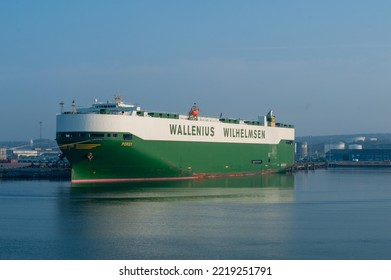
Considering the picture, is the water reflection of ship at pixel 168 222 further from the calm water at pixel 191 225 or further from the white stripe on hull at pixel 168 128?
the white stripe on hull at pixel 168 128

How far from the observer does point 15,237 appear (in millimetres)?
19438

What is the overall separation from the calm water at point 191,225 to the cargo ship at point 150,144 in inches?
211

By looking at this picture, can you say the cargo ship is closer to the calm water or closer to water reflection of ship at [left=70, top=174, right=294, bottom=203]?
water reflection of ship at [left=70, top=174, right=294, bottom=203]

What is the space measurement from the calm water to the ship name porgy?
36.2 ft

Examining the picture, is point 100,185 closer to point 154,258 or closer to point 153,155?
point 153,155

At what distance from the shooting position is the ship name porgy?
45.4 meters

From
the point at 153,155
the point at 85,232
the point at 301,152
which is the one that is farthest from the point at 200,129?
the point at 301,152

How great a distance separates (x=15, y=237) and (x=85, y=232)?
2012mm

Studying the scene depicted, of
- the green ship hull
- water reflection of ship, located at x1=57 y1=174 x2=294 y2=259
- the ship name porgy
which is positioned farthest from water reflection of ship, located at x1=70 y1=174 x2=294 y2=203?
the ship name porgy

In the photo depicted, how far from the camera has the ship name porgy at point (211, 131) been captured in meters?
45.4

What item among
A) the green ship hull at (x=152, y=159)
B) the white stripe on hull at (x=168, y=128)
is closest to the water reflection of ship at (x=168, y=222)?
the green ship hull at (x=152, y=159)

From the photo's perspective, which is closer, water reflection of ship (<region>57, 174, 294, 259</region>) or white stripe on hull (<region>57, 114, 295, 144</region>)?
water reflection of ship (<region>57, 174, 294, 259</region>)

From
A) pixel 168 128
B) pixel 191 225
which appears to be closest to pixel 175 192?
pixel 168 128

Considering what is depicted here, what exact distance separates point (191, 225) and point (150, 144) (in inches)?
809
